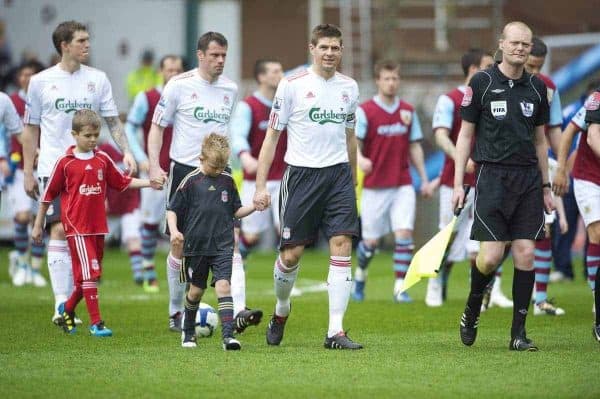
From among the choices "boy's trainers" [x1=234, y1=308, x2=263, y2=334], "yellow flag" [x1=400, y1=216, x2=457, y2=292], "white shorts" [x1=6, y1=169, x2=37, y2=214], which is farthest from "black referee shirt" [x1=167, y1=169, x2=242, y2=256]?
"white shorts" [x1=6, y1=169, x2=37, y2=214]

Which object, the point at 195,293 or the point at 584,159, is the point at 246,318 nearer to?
the point at 195,293

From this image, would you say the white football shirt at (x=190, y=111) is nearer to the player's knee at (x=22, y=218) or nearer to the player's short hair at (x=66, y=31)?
the player's short hair at (x=66, y=31)

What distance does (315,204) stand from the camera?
31.5 ft

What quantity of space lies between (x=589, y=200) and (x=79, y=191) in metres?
A: 4.27

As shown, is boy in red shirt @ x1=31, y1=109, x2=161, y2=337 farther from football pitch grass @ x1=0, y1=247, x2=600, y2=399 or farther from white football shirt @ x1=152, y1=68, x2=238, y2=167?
white football shirt @ x1=152, y1=68, x2=238, y2=167

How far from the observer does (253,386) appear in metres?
7.76

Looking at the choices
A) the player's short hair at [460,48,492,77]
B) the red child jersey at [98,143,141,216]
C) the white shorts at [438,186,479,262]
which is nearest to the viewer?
the player's short hair at [460,48,492,77]

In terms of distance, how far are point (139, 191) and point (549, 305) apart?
6503mm

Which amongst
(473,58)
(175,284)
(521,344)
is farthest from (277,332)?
(473,58)

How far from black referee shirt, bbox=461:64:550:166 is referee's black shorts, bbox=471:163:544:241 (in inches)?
3.8

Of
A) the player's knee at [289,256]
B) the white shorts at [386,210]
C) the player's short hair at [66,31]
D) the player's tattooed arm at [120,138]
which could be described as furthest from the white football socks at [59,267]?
the white shorts at [386,210]

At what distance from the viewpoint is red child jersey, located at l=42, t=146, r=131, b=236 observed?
1040 centimetres

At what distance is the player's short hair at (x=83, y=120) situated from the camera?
10.3m

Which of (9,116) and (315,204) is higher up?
(9,116)
